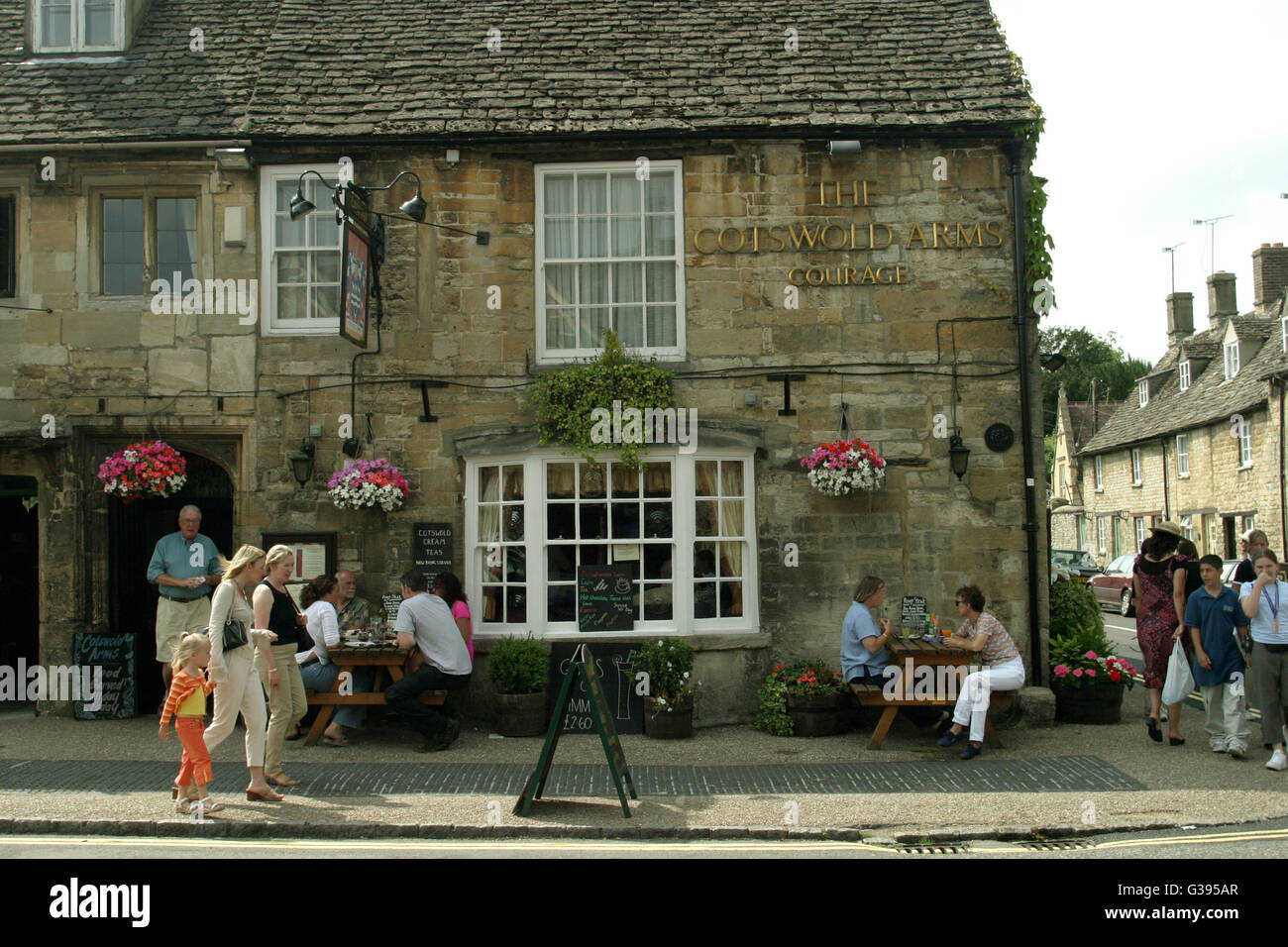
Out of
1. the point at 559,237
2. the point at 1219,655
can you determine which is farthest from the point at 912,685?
the point at 559,237

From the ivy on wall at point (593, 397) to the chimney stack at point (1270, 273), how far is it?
31660 mm

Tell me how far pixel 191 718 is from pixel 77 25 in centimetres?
971

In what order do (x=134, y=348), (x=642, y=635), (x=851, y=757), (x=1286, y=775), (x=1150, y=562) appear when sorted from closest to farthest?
(x=1286, y=775) < (x=851, y=757) < (x=1150, y=562) < (x=642, y=635) < (x=134, y=348)

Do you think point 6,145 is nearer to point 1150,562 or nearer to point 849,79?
point 849,79

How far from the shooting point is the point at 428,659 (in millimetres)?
9742

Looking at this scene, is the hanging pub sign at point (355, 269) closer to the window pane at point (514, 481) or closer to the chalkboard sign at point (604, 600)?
the window pane at point (514, 481)

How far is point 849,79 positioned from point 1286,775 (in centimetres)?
813

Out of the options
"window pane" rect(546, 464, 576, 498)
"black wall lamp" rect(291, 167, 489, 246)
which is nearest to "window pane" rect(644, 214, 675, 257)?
"black wall lamp" rect(291, 167, 489, 246)

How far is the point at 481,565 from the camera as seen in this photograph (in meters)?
11.1

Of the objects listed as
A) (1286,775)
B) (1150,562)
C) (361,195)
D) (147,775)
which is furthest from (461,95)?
(1286,775)

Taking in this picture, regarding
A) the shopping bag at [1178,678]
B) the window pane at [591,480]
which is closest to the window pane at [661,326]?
the window pane at [591,480]

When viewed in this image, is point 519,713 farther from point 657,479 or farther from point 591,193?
point 591,193

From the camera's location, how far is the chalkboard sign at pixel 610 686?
34.0 ft

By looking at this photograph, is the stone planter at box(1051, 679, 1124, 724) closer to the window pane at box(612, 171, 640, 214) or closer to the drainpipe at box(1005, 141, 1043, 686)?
the drainpipe at box(1005, 141, 1043, 686)
